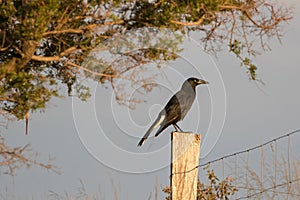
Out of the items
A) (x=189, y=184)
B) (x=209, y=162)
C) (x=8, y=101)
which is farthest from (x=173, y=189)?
(x=8, y=101)

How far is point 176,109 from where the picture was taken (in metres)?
9.34

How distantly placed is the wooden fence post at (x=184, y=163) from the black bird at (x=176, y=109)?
2232 mm

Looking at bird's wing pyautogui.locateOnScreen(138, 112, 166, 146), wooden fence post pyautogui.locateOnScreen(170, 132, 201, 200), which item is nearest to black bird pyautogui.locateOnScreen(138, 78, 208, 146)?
bird's wing pyautogui.locateOnScreen(138, 112, 166, 146)

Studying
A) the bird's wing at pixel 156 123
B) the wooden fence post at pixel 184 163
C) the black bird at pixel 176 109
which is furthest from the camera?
the black bird at pixel 176 109

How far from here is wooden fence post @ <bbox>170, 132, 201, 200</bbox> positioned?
22.2 feet

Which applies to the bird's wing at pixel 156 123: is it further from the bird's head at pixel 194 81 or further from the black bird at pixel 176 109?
the bird's head at pixel 194 81

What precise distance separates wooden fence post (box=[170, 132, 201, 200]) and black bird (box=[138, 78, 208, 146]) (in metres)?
2.23

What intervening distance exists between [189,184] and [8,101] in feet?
10.4

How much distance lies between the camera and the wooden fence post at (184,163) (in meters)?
6.77

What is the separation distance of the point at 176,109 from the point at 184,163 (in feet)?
8.50

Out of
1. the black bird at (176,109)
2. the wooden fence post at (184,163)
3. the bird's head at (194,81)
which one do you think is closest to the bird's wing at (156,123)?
the black bird at (176,109)

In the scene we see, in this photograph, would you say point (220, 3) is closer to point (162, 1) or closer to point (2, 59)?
point (162, 1)

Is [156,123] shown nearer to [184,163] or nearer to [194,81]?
[194,81]

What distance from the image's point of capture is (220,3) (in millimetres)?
7953
